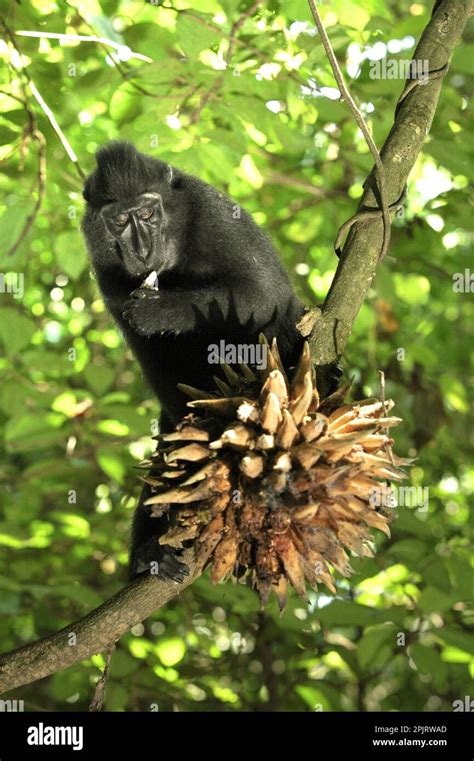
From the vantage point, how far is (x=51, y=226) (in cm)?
588

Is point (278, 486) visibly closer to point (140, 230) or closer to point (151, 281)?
point (151, 281)

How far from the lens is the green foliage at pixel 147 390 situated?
4430 mm

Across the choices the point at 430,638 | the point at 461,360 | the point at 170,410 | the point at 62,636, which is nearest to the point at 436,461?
the point at 461,360

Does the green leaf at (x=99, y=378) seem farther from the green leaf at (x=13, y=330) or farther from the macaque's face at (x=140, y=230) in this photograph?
the macaque's face at (x=140, y=230)

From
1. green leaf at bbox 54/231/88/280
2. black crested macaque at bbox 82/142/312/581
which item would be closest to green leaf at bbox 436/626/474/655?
black crested macaque at bbox 82/142/312/581

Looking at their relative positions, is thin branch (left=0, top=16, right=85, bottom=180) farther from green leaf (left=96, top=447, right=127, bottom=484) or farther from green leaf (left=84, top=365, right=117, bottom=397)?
green leaf (left=96, top=447, right=127, bottom=484)

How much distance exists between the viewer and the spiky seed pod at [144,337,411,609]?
7.13 ft

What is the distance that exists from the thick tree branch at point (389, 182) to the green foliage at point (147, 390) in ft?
2.99

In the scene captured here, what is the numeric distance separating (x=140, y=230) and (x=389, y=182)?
6.10ft

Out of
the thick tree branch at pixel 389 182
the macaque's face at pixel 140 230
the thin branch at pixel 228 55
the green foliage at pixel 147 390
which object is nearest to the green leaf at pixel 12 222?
the green foliage at pixel 147 390

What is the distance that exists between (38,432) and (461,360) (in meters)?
5.08

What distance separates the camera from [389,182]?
301 cm

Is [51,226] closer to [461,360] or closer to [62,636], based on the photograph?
[62,636]

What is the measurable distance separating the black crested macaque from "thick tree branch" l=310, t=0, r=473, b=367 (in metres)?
0.93
